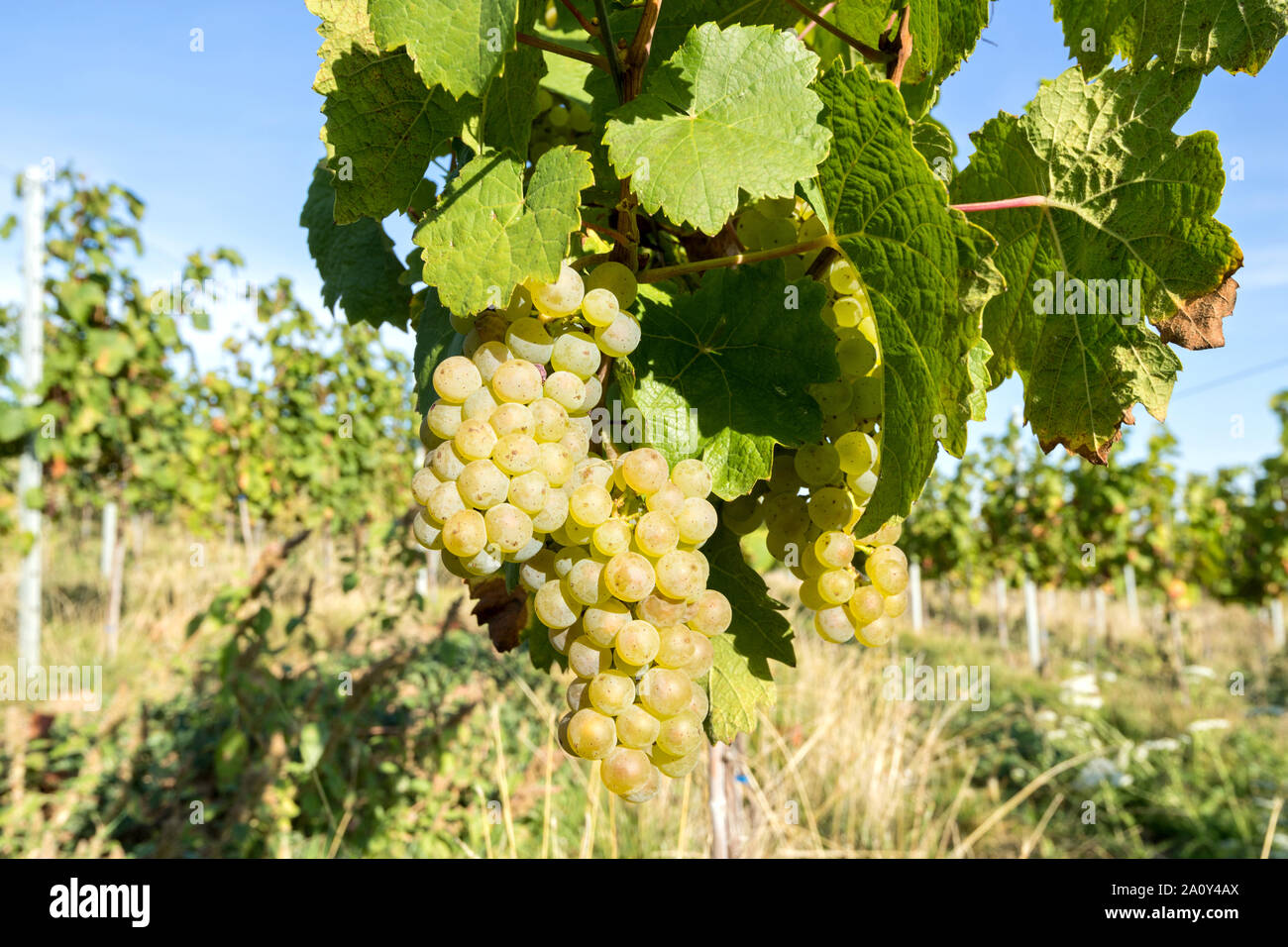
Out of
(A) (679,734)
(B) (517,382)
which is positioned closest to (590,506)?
(B) (517,382)

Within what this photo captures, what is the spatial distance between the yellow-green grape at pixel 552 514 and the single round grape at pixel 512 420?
0.23 feet

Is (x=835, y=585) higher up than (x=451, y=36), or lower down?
lower down

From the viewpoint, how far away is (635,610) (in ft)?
2.97

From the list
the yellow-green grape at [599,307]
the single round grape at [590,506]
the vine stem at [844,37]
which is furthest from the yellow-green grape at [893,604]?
the vine stem at [844,37]

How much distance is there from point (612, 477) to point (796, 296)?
0.28m

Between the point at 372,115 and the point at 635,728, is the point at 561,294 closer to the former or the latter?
the point at 372,115

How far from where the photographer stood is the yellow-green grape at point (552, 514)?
0.85 m

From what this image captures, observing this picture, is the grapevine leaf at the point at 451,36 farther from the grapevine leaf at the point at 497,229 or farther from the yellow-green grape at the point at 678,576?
the yellow-green grape at the point at 678,576

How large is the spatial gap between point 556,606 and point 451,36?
1.86 ft

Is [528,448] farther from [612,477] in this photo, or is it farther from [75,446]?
[75,446]

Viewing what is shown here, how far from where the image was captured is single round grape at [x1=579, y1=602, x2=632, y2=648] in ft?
2.90

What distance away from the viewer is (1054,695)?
9.45 meters

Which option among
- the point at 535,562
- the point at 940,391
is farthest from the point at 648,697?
the point at 940,391

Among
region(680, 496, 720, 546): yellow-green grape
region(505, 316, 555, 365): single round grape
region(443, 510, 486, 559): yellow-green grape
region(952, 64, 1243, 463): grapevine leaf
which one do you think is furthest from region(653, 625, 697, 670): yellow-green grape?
region(952, 64, 1243, 463): grapevine leaf
